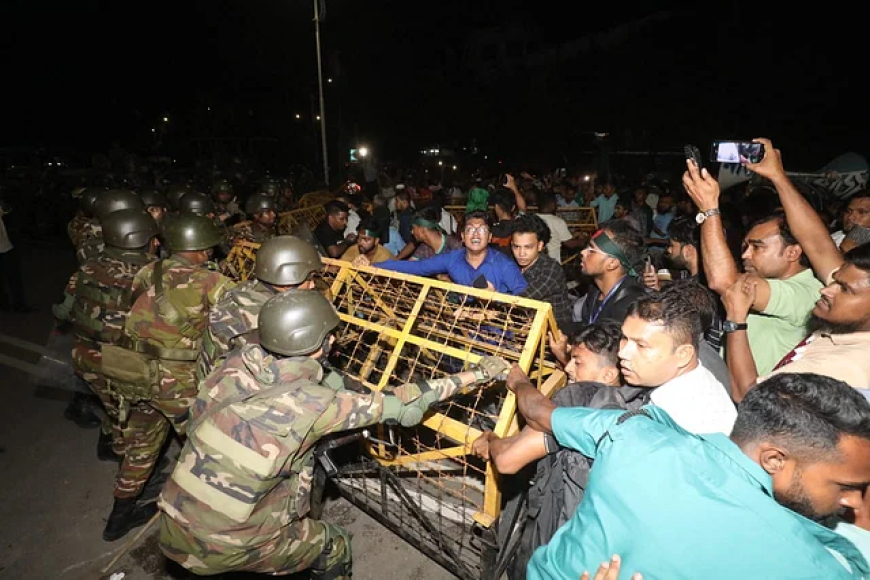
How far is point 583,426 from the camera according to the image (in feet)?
5.55

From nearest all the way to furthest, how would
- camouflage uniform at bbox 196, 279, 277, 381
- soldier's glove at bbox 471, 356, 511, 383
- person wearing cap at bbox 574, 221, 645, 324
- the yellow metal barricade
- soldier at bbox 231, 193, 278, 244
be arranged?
1. soldier's glove at bbox 471, 356, 511, 383
2. the yellow metal barricade
3. camouflage uniform at bbox 196, 279, 277, 381
4. person wearing cap at bbox 574, 221, 645, 324
5. soldier at bbox 231, 193, 278, 244

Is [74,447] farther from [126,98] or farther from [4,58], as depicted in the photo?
[4,58]

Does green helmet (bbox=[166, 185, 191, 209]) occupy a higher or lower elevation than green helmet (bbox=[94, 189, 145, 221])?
lower

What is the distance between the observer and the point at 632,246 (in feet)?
10.8

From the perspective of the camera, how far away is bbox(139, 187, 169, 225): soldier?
5562 millimetres

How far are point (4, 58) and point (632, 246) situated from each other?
3116cm

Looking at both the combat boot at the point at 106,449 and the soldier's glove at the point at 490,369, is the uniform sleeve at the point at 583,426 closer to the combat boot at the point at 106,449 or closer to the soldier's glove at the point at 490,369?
the soldier's glove at the point at 490,369

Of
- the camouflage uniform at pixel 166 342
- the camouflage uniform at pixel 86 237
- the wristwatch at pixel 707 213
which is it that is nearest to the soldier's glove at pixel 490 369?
the wristwatch at pixel 707 213

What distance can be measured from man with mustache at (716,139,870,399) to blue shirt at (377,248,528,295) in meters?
1.65

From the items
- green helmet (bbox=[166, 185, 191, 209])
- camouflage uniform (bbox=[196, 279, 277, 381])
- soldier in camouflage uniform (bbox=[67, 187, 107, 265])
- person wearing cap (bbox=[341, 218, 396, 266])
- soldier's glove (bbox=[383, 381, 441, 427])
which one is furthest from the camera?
green helmet (bbox=[166, 185, 191, 209])

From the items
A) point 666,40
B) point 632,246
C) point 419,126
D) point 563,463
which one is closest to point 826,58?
point 666,40

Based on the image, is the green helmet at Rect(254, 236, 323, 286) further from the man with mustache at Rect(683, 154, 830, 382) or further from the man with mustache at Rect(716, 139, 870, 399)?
the man with mustache at Rect(716, 139, 870, 399)

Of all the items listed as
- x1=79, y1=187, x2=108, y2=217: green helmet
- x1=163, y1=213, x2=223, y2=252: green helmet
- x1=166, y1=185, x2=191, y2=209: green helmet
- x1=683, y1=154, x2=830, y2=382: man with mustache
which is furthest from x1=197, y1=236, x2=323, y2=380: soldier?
x1=166, y1=185, x2=191, y2=209: green helmet

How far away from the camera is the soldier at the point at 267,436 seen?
82.0 inches
